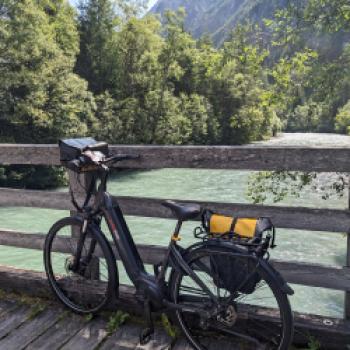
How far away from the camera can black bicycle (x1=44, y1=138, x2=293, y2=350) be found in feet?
8.30

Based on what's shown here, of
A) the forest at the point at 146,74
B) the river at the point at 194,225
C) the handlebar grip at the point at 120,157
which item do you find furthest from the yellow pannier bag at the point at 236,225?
the forest at the point at 146,74

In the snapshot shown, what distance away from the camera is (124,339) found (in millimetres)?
3078

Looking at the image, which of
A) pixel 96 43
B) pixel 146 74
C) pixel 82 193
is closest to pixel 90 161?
pixel 82 193

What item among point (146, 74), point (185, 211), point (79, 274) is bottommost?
point (79, 274)

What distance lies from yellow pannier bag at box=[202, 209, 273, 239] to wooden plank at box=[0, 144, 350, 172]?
1.82 feet

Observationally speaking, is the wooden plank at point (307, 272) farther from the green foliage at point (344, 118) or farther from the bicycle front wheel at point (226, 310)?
the green foliage at point (344, 118)

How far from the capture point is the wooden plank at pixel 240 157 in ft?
9.39

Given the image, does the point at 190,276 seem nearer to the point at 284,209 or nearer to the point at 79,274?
the point at 284,209

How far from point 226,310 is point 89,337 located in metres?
1.09

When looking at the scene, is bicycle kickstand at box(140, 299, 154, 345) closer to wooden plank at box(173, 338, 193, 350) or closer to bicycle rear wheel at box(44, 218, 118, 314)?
wooden plank at box(173, 338, 193, 350)

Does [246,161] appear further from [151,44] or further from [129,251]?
[151,44]

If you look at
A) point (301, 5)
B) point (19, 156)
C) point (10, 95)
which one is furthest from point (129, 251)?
point (10, 95)

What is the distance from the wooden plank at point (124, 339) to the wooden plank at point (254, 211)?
0.88m

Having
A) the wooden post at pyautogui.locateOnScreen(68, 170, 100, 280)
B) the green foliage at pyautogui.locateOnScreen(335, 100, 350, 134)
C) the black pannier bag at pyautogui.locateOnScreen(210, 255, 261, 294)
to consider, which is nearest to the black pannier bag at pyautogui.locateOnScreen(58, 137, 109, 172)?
the wooden post at pyautogui.locateOnScreen(68, 170, 100, 280)
